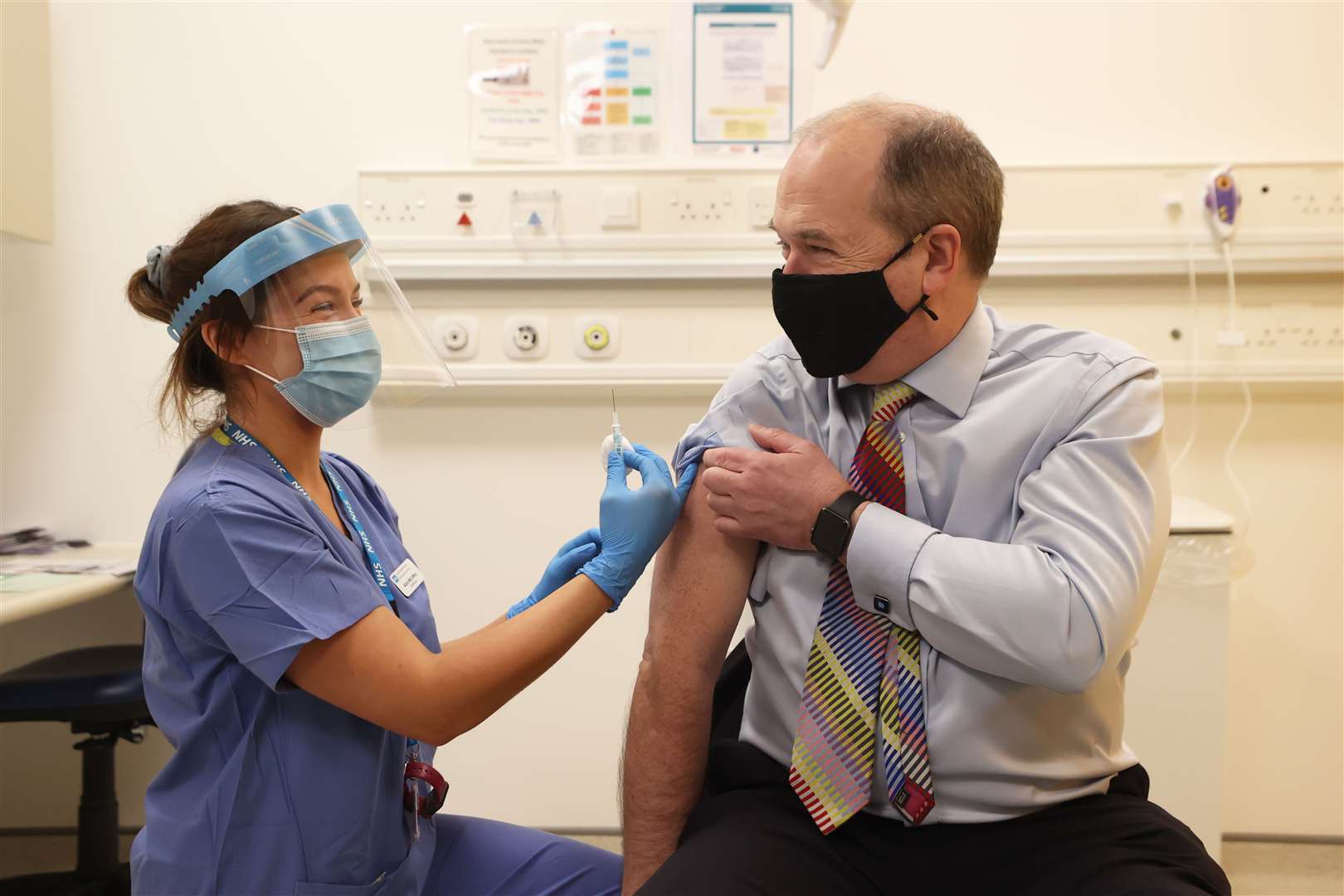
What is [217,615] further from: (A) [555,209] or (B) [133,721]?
(A) [555,209]

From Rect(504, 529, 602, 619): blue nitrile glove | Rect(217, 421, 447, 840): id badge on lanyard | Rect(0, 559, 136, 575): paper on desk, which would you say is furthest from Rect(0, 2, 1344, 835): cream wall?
Rect(217, 421, 447, 840): id badge on lanyard

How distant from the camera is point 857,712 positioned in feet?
4.01

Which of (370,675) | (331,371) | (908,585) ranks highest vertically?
(331,371)

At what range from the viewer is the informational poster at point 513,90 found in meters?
2.32

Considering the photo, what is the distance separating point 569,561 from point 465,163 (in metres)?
1.28

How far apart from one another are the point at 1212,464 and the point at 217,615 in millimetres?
2171

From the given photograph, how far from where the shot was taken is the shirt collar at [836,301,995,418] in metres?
1.31

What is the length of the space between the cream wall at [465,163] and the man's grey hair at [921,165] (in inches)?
41.3

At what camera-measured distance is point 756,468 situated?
50.1 inches

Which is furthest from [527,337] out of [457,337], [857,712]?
[857,712]

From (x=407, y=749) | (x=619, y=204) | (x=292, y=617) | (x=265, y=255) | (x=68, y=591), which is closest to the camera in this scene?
(x=292, y=617)

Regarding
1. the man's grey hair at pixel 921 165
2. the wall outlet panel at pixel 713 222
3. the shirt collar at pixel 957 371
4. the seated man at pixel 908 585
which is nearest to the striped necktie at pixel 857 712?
the seated man at pixel 908 585

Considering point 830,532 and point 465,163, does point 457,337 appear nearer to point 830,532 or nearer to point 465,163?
point 465,163

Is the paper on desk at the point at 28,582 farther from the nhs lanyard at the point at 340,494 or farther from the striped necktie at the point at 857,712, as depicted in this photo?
the striped necktie at the point at 857,712
